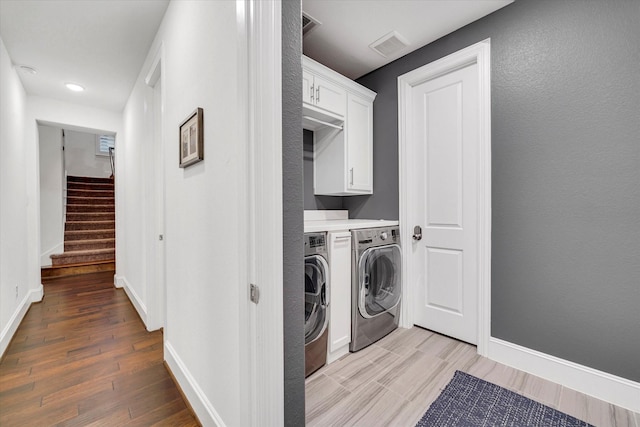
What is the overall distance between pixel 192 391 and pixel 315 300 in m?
0.84

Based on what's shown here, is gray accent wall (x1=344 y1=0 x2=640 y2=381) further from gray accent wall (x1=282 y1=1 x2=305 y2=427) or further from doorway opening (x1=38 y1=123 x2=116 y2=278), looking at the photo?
doorway opening (x1=38 y1=123 x2=116 y2=278)

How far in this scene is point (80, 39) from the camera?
2.15m

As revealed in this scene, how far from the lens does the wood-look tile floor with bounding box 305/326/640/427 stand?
143cm

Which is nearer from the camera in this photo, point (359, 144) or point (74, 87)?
point (359, 144)

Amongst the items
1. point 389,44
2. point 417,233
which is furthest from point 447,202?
point 389,44

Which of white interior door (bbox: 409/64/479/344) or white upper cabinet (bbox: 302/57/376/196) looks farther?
white upper cabinet (bbox: 302/57/376/196)

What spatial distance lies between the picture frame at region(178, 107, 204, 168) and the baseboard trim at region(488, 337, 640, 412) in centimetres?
233

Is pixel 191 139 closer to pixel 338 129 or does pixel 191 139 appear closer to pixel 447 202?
pixel 338 129

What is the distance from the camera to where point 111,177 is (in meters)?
6.57

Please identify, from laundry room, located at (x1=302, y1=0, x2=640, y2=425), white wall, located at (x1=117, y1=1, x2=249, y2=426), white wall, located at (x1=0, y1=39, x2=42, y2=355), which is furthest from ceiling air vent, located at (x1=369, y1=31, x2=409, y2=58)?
white wall, located at (x1=0, y1=39, x2=42, y2=355)

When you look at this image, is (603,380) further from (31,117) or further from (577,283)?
(31,117)

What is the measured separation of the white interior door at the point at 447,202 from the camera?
214 cm

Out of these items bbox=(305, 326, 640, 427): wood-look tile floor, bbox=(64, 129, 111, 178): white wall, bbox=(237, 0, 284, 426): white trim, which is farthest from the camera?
bbox=(64, 129, 111, 178): white wall

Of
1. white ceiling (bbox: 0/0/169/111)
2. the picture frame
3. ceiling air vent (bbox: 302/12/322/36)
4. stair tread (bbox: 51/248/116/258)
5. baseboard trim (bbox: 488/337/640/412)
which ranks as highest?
ceiling air vent (bbox: 302/12/322/36)
